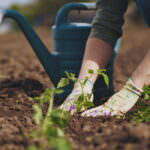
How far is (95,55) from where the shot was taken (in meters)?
2.18

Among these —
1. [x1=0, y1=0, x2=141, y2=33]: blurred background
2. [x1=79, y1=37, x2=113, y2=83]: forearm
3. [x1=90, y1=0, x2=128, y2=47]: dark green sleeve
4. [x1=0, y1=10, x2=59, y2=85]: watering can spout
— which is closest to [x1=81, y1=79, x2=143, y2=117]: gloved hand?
[x1=79, y1=37, x2=113, y2=83]: forearm

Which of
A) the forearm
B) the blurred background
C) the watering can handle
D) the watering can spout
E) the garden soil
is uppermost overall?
the blurred background

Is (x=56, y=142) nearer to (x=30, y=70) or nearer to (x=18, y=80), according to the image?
(x=18, y=80)

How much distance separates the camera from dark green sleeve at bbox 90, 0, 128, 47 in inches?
87.4

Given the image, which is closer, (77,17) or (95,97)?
(95,97)

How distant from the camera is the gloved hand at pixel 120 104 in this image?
1.84 meters

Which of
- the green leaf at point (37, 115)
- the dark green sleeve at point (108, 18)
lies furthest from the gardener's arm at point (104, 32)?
the green leaf at point (37, 115)

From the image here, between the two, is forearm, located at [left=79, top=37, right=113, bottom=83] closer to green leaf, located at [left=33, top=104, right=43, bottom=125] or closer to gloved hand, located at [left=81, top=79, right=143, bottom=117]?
gloved hand, located at [left=81, top=79, right=143, bottom=117]

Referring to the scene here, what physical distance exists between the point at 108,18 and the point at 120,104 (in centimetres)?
62

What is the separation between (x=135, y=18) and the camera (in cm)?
1652

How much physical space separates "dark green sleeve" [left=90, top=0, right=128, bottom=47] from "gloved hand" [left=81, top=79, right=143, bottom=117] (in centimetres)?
41

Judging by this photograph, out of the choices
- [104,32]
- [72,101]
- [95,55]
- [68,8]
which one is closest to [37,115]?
[72,101]

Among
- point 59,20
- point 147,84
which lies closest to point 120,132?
point 147,84

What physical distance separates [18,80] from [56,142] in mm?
1868
